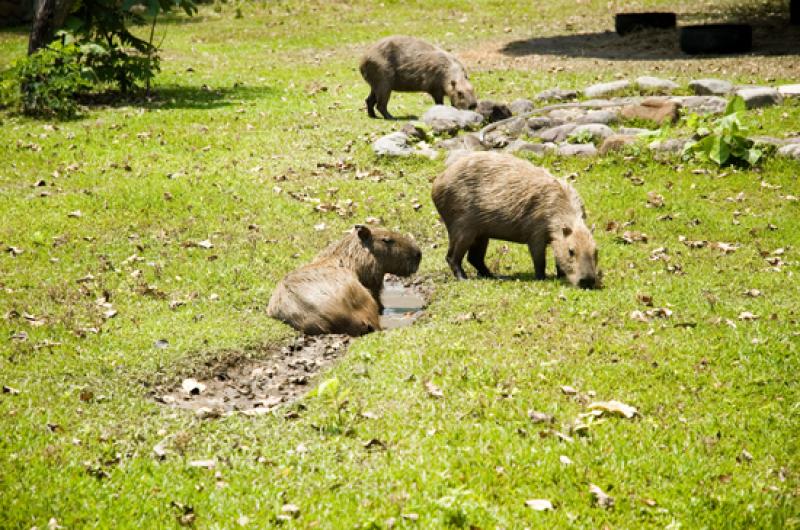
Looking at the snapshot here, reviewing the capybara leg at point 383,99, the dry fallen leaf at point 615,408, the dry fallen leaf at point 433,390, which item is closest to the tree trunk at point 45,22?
the capybara leg at point 383,99

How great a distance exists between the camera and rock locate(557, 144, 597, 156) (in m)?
14.3

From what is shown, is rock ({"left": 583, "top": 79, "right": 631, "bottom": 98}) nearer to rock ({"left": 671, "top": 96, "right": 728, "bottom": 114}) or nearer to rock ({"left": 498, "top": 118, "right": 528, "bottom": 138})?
rock ({"left": 671, "top": 96, "right": 728, "bottom": 114})

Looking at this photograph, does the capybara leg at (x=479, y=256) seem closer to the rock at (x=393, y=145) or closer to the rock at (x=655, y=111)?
the rock at (x=393, y=145)

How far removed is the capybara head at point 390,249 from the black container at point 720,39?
14.6 meters

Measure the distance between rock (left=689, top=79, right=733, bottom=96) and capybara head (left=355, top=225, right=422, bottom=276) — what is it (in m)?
9.20

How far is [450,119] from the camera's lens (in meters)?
16.2

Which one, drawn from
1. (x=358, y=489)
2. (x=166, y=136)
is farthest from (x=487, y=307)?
(x=166, y=136)

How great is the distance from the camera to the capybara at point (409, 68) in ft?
56.6

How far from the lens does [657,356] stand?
7.70 metres

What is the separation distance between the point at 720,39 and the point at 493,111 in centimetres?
789

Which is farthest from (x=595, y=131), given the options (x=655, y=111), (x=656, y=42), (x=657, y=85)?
(x=656, y=42)

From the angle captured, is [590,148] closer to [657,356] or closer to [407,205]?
[407,205]

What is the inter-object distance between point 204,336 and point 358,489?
3.08 meters

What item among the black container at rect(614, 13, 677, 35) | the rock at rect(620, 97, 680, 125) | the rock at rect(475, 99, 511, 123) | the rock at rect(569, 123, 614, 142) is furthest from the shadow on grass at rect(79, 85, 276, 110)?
the black container at rect(614, 13, 677, 35)
